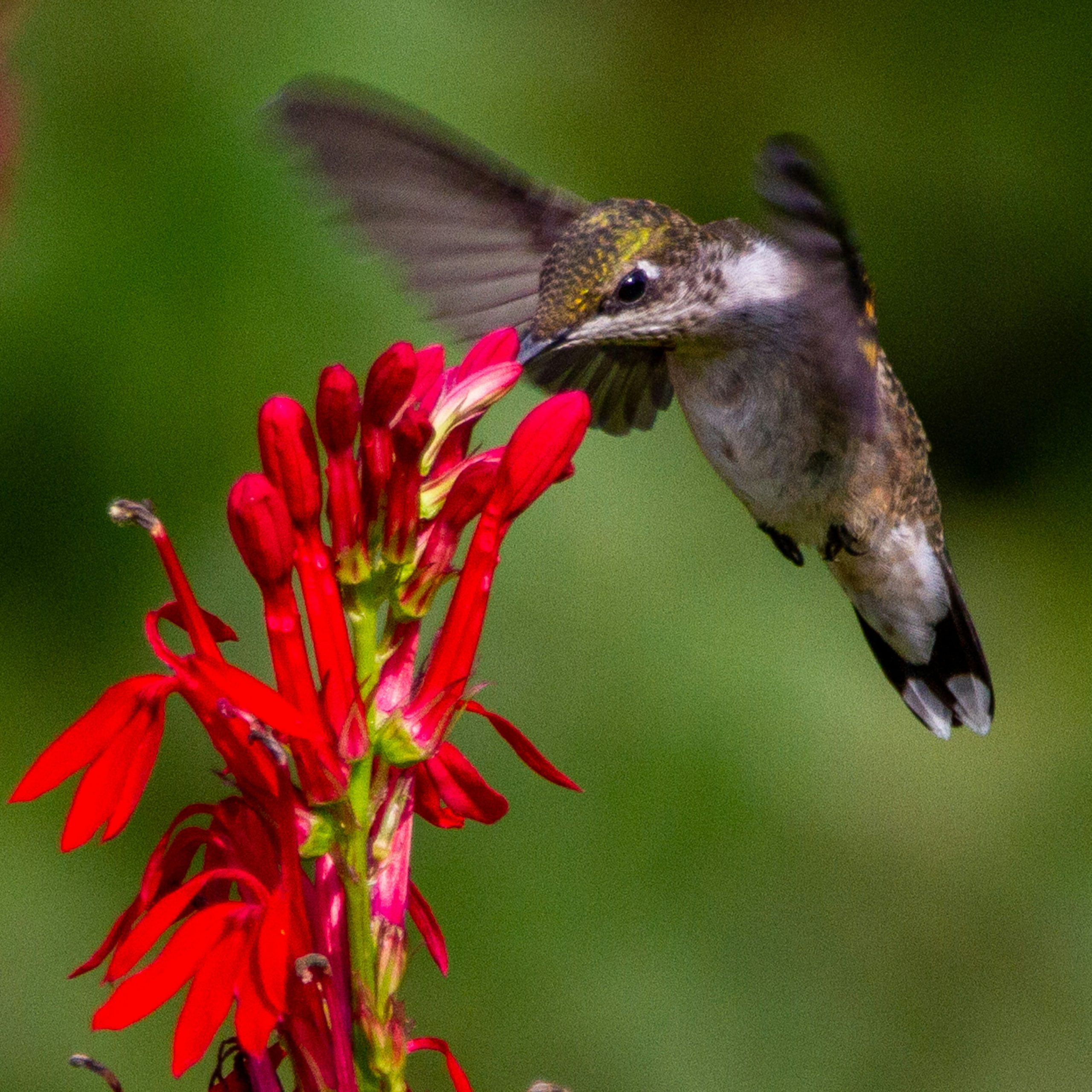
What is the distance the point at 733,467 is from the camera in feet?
5.10

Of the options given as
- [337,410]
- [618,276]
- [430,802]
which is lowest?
[430,802]

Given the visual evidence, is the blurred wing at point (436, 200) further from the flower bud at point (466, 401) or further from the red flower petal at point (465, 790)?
the red flower petal at point (465, 790)

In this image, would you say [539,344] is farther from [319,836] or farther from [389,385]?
[319,836]

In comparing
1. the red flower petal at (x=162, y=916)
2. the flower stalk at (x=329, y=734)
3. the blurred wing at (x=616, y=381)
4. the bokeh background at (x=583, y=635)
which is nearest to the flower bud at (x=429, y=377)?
the flower stalk at (x=329, y=734)

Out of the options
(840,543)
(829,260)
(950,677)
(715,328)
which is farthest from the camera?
(950,677)

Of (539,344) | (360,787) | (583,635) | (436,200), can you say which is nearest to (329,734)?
(360,787)

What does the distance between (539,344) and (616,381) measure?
0.43 m

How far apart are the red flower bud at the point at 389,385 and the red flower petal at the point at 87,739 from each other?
21cm

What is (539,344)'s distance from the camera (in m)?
1.33

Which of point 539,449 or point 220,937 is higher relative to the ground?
point 539,449

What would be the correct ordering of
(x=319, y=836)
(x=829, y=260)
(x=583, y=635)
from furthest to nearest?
(x=583, y=635), (x=829, y=260), (x=319, y=836)

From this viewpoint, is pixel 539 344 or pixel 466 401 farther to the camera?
pixel 539 344

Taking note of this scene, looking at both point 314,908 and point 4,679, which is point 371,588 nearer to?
point 314,908

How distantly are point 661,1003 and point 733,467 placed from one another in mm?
962
